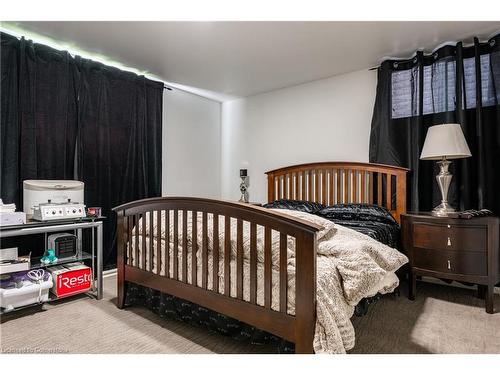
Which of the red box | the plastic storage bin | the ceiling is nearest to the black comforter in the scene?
the ceiling

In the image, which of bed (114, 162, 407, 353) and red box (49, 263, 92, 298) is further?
red box (49, 263, 92, 298)

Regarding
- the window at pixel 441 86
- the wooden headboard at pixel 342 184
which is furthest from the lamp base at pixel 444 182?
the window at pixel 441 86

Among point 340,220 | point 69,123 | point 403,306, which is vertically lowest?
point 403,306

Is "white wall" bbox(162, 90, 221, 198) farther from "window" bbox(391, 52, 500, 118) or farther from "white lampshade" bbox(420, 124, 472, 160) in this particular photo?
"white lampshade" bbox(420, 124, 472, 160)

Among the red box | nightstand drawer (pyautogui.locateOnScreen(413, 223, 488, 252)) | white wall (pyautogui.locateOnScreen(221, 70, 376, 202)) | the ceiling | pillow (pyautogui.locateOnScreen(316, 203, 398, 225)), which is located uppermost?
the ceiling

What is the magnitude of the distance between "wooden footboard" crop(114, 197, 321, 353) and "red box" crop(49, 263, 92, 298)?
1.37 feet

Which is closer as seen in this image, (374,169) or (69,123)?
(69,123)

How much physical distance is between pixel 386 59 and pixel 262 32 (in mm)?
1454

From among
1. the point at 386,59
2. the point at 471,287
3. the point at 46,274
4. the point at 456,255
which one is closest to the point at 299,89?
the point at 386,59

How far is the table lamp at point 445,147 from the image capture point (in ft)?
7.95

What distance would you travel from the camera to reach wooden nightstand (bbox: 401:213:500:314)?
2.18 m

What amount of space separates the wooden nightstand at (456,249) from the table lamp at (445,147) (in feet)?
0.54

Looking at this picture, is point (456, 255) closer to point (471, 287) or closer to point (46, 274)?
point (471, 287)

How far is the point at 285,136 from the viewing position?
4.06 m
